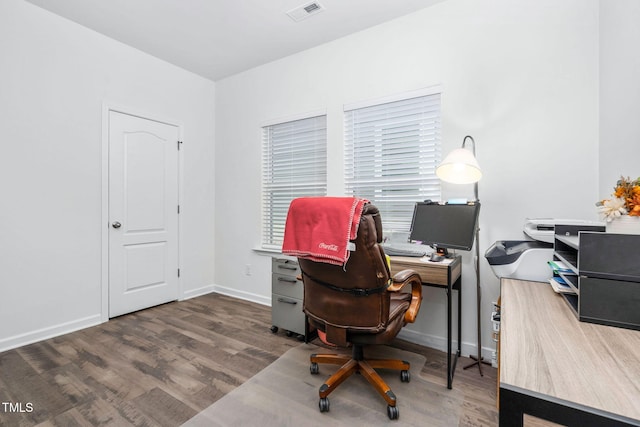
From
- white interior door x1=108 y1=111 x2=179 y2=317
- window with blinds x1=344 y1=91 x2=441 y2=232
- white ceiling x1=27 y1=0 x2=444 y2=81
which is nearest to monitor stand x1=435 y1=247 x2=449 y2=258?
window with blinds x1=344 y1=91 x2=441 y2=232

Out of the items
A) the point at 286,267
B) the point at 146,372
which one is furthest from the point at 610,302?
the point at 146,372

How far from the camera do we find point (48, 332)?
2602 mm

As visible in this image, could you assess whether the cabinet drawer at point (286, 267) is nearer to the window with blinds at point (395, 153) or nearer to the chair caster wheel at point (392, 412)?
the window with blinds at point (395, 153)

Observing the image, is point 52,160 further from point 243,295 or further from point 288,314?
point 288,314

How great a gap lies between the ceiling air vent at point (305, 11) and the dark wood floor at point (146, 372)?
2913 millimetres

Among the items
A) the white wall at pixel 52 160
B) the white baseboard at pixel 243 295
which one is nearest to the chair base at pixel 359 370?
the white baseboard at pixel 243 295

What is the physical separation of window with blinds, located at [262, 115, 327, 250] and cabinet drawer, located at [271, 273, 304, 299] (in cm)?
72

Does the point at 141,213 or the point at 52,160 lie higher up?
the point at 52,160

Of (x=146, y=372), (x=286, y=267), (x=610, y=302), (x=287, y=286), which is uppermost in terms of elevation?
(x=610, y=302)

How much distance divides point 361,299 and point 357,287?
73 millimetres

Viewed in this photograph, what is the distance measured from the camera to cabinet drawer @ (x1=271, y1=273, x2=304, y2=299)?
260 centimetres

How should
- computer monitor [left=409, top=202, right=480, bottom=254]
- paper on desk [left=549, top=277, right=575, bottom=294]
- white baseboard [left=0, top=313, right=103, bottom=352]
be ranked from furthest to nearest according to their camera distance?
white baseboard [left=0, top=313, right=103, bottom=352]
computer monitor [left=409, top=202, right=480, bottom=254]
paper on desk [left=549, top=277, right=575, bottom=294]

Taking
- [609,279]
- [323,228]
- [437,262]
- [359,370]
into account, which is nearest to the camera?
[609,279]

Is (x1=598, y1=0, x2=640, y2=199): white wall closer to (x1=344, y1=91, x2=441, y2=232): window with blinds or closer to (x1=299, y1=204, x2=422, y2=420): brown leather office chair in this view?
(x1=344, y1=91, x2=441, y2=232): window with blinds
